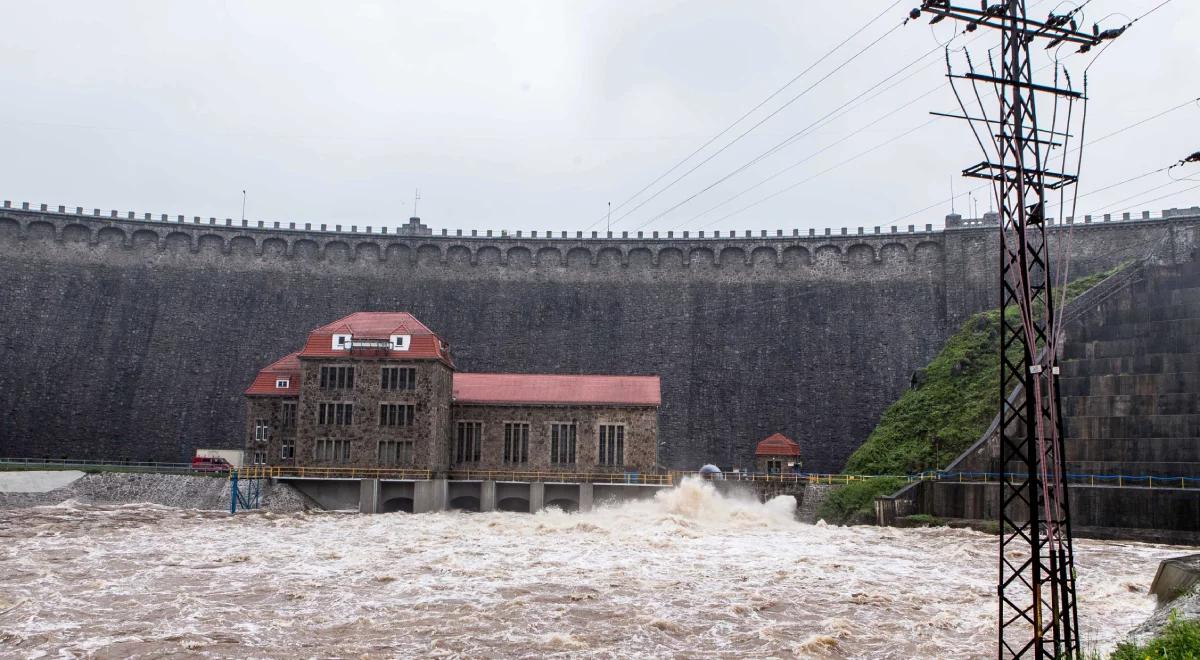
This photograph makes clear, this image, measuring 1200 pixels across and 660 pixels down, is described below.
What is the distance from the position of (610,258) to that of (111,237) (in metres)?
33.5

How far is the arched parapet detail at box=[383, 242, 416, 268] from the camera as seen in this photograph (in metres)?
68.2

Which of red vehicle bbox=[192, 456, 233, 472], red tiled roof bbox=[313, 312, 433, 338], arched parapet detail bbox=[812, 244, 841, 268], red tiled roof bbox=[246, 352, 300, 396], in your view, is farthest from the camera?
arched parapet detail bbox=[812, 244, 841, 268]

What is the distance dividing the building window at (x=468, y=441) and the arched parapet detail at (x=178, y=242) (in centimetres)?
2736

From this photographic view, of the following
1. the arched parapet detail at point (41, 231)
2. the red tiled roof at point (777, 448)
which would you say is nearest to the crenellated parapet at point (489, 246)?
the arched parapet detail at point (41, 231)

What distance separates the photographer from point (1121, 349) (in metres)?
42.9

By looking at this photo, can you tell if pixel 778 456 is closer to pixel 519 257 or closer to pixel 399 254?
pixel 519 257

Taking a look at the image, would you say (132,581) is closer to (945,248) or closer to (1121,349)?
(1121,349)

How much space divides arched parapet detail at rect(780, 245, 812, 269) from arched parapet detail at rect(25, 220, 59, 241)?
4849 cm

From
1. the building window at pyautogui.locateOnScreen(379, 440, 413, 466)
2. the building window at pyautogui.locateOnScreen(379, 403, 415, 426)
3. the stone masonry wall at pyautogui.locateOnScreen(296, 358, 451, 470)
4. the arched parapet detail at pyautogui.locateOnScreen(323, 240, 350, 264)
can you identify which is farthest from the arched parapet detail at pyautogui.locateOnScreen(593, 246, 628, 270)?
the building window at pyautogui.locateOnScreen(379, 440, 413, 466)

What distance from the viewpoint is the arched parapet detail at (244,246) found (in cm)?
6706

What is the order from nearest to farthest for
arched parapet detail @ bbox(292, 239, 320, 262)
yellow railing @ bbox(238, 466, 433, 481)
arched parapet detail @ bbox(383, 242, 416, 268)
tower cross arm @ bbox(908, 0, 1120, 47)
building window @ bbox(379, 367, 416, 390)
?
tower cross arm @ bbox(908, 0, 1120, 47)
yellow railing @ bbox(238, 466, 433, 481)
building window @ bbox(379, 367, 416, 390)
arched parapet detail @ bbox(292, 239, 320, 262)
arched parapet detail @ bbox(383, 242, 416, 268)

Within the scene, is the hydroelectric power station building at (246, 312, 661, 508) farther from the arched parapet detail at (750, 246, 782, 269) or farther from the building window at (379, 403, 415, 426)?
the arched parapet detail at (750, 246, 782, 269)

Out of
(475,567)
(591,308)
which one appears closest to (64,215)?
(591,308)

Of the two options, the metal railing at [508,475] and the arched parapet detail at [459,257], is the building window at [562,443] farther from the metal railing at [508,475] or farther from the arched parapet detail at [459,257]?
the arched parapet detail at [459,257]
